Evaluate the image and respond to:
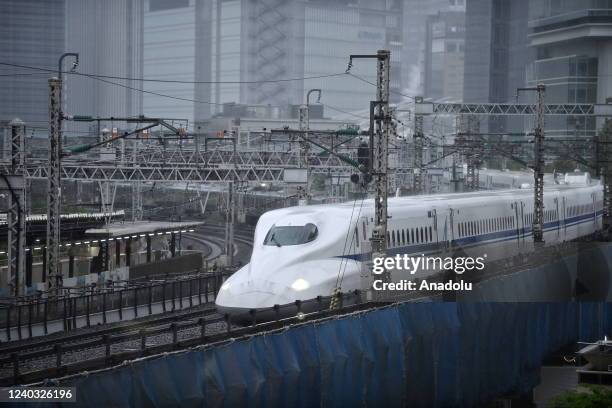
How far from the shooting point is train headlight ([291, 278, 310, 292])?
2545 centimetres

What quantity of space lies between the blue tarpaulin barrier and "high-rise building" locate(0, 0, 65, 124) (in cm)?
10008

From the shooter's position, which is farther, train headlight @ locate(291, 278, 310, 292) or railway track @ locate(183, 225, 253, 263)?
railway track @ locate(183, 225, 253, 263)

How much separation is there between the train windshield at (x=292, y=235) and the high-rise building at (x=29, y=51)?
96484mm

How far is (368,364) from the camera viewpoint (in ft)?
66.8

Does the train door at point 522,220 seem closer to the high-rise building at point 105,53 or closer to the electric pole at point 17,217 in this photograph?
the electric pole at point 17,217

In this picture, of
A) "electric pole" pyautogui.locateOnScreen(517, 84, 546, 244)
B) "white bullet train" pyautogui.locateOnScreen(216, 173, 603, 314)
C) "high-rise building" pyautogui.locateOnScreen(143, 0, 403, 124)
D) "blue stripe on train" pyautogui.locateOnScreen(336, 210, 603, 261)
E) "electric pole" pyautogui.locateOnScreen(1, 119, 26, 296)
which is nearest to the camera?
"white bullet train" pyautogui.locateOnScreen(216, 173, 603, 314)

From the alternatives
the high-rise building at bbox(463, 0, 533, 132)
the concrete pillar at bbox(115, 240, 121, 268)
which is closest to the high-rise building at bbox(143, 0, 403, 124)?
the high-rise building at bbox(463, 0, 533, 132)

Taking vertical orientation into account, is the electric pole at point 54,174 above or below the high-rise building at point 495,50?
below

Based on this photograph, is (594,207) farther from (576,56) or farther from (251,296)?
(576,56)

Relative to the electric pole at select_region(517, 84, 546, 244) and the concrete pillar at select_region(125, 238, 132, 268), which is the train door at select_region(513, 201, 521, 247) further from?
the concrete pillar at select_region(125, 238, 132, 268)

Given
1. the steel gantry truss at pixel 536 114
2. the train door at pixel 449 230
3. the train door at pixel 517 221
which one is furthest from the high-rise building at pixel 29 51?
the train door at pixel 449 230

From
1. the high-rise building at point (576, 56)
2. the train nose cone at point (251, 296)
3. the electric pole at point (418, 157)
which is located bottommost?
the train nose cone at point (251, 296)

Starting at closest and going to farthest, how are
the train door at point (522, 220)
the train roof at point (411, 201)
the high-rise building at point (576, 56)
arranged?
1. the train roof at point (411, 201)
2. the train door at point (522, 220)
3. the high-rise building at point (576, 56)

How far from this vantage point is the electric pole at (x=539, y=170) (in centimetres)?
3988
